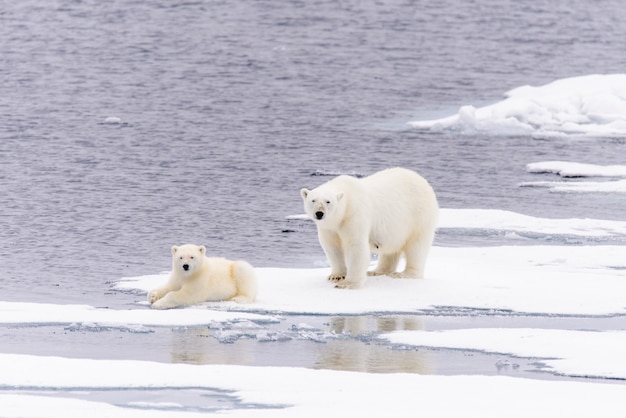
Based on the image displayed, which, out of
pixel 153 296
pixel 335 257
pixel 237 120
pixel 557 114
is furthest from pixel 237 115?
pixel 153 296

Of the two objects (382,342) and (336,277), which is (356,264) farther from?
(382,342)

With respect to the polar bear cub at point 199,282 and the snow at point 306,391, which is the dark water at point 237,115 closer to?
the polar bear cub at point 199,282

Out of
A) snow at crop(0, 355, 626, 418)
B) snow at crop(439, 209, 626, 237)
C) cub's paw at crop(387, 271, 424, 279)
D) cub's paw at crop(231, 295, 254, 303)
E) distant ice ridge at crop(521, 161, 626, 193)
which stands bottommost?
snow at crop(439, 209, 626, 237)

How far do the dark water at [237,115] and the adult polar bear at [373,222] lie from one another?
170cm

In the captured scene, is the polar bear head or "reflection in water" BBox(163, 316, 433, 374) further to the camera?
the polar bear head

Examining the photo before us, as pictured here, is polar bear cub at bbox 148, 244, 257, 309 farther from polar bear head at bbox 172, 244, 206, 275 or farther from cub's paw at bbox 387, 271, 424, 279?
cub's paw at bbox 387, 271, 424, 279

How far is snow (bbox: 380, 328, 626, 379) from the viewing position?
8141 millimetres

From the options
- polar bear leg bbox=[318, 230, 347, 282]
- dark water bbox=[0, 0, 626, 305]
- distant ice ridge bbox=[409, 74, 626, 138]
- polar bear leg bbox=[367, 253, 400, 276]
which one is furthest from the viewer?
distant ice ridge bbox=[409, 74, 626, 138]

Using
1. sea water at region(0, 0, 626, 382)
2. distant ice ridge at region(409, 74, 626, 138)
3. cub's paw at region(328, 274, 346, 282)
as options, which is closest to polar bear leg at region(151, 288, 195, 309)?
sea water at region(0, 0, 626, 382)

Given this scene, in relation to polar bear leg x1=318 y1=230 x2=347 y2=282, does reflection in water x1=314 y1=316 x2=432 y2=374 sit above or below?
below

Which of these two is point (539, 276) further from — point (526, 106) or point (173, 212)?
point (526, 106)

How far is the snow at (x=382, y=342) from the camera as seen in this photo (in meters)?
7.07

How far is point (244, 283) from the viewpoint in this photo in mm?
10039

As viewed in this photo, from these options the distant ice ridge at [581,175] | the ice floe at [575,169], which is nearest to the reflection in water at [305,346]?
the distant ice ridge at [581,175]
